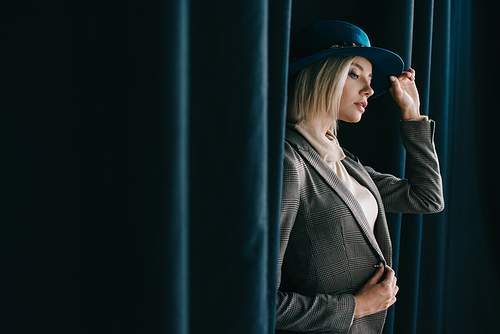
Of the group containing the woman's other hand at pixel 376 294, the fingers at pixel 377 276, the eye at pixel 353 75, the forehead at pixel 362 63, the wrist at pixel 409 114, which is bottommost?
the woman's other hand at pixel 376 294

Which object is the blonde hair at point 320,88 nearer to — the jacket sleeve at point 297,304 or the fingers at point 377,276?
the jacket sleeve at point 297,304

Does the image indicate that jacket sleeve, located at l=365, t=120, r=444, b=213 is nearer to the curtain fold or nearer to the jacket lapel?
the jacket lapel

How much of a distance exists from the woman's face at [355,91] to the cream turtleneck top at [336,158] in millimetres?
77

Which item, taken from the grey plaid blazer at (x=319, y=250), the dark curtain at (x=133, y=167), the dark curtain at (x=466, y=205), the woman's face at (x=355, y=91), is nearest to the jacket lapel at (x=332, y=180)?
the grey plaid blazer at (x=319, y=250)

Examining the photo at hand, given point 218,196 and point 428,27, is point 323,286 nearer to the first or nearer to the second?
point 218,196

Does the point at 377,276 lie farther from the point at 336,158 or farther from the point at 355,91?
the point at 355,91

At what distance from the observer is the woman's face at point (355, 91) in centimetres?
86

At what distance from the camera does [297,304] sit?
0.71 meters

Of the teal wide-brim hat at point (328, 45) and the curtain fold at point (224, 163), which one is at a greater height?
the teal wide-brim hat at point (328, 45)

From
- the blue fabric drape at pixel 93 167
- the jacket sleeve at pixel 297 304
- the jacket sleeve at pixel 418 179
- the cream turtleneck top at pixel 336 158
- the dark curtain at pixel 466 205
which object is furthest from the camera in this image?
the dark curtain at pixel 466 205

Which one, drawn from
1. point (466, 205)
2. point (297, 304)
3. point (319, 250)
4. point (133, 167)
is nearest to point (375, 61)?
point (319, 250)

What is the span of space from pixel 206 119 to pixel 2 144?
24 centimetres

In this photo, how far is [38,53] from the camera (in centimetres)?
43

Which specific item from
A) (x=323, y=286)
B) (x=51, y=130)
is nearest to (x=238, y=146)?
(x=51, y=130)
